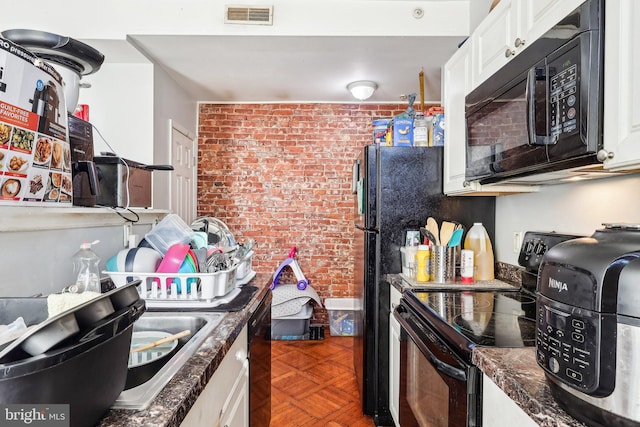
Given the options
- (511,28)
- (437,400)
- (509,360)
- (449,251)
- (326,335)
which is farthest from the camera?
(326,335)

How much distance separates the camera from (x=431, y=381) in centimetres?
124

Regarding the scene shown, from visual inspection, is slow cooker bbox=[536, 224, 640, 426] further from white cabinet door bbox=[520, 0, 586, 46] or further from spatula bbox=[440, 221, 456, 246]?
spatula bbox=[440, 221, 456, 246]

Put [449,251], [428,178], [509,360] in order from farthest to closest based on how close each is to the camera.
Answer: [428,178], [449,251], [509,360]

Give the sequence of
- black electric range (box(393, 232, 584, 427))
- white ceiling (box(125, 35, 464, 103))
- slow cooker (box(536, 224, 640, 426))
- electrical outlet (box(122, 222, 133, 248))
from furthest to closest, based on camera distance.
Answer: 1. white ceiling (box(125, 35, 464, 103))
2. electrical outlet (box(122, 222, 133, 248))
3. black electric range (box(393, 232, 584, 427))
4. slow cooker (box(536, 224, 640, 426))

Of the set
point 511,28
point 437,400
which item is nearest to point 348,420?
point 437,400

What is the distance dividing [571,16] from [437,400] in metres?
1.20

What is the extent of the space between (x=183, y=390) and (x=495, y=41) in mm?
1599

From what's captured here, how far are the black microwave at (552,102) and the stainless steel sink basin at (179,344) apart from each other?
110 cm

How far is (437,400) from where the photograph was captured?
1.17m

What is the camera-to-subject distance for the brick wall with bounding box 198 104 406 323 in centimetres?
365

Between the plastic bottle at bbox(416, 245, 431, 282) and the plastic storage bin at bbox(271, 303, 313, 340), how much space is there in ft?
5.61

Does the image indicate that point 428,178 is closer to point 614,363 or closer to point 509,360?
point 509,360

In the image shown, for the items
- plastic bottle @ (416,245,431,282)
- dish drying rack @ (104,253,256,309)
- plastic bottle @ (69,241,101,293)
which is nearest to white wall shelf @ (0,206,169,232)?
plastic bottle @ (69,241,101,293)
